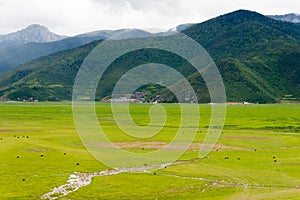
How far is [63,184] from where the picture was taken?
46812mm

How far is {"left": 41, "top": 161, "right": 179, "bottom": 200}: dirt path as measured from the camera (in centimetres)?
4244

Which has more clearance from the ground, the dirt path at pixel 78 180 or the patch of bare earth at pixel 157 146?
the patch of bare earth at pixel 157 146

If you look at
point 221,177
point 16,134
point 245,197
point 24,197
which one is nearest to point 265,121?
point 16,134

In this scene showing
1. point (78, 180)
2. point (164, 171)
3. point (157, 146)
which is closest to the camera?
point (78, 180)

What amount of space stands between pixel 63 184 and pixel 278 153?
39.3 meters

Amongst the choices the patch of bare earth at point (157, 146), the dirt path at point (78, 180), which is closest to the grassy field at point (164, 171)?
the patch of bare earth at point (157, 146)

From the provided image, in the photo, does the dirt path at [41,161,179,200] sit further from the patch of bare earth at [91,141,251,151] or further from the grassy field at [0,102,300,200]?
the patch of bare earth at [91,141,251,151]

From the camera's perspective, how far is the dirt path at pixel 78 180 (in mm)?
42444

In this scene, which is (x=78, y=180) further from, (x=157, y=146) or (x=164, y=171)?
(x=157, y=146)

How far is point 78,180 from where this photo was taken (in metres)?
49.3

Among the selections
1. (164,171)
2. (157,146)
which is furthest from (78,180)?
(157,146)

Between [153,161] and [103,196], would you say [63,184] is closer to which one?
[103,196]

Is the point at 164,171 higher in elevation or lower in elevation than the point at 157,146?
lower

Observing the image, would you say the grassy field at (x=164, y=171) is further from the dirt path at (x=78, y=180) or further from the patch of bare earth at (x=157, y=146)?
the dirt path at (x=78, y=180)
